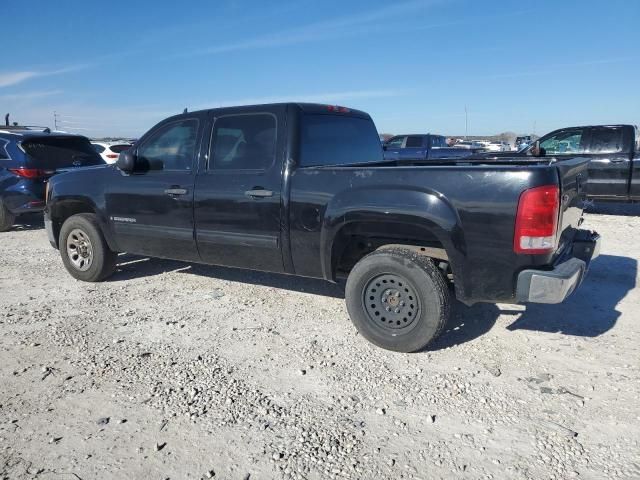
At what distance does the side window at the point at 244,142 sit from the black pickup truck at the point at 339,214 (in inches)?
0.5

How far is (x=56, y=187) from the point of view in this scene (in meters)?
5.49

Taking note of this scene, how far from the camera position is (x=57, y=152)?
338 inches

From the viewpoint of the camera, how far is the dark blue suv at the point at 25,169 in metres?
8.12

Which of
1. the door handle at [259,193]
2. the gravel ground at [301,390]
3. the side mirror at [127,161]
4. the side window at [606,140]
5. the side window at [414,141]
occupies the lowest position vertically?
the gravel ground at [301,390]

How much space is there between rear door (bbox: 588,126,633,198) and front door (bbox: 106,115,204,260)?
8.01 meters

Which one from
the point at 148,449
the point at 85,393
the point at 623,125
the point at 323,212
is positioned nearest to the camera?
the point at 148,449

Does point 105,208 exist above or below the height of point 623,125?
below

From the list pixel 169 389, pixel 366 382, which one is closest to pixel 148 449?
pixel 169 389

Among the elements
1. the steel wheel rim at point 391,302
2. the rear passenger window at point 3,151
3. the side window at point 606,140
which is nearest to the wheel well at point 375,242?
the steel wheel rim at point 391,302

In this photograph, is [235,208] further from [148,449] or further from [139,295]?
[148,449]

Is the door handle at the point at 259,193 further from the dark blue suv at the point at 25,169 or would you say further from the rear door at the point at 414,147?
the rear door at the point at 414,147

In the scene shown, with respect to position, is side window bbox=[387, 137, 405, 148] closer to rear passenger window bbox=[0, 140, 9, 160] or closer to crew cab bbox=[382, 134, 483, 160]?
crew cab bbox=[382, 134, 483, 160]

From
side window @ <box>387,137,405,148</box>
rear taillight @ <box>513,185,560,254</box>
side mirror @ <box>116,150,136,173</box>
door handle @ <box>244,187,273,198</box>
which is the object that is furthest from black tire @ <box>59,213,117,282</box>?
side window @ <box>387,137,405,148</box>

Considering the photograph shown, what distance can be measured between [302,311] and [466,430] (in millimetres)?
2148
